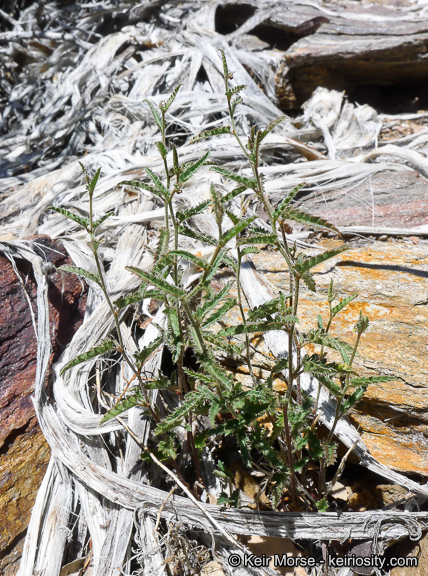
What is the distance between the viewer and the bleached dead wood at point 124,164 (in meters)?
1.75

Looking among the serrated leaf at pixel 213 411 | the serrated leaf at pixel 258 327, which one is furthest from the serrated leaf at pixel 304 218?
the serrated leaf at pixel 213 411

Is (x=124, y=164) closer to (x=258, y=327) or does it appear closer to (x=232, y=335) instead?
(x=232, y=335)

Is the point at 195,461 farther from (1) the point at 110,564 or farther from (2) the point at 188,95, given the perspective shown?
(2) the point at 188,95

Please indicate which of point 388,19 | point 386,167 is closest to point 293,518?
point 386,167

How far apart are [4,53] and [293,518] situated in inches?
236

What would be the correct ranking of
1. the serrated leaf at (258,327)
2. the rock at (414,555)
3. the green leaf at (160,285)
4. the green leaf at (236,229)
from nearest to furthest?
the green leaf at (236,229) → the green leaf at (160,285) → the serrated leaf at (258,327) → the rock at (414,555)

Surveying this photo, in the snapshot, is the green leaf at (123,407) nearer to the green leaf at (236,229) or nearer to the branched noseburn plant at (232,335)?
the branched noseburn plant at (232,335)

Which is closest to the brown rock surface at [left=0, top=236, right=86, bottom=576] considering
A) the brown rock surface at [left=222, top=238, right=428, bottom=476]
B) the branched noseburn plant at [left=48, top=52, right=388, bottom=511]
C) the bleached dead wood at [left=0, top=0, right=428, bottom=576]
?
the bleached dead wood at [left=0, top=0, right=428, bottom=576]

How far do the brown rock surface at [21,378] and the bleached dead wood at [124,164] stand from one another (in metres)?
0.08

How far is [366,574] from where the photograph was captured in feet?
5.58

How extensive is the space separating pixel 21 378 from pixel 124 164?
76.3 inches

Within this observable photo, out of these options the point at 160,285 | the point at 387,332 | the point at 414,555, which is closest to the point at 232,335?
the point at 160,285

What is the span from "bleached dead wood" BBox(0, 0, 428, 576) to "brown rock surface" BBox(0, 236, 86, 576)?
8cm

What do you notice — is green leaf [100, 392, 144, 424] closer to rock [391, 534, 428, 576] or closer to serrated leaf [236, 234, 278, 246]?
serrated leaf [236, 234, 278, 246]
